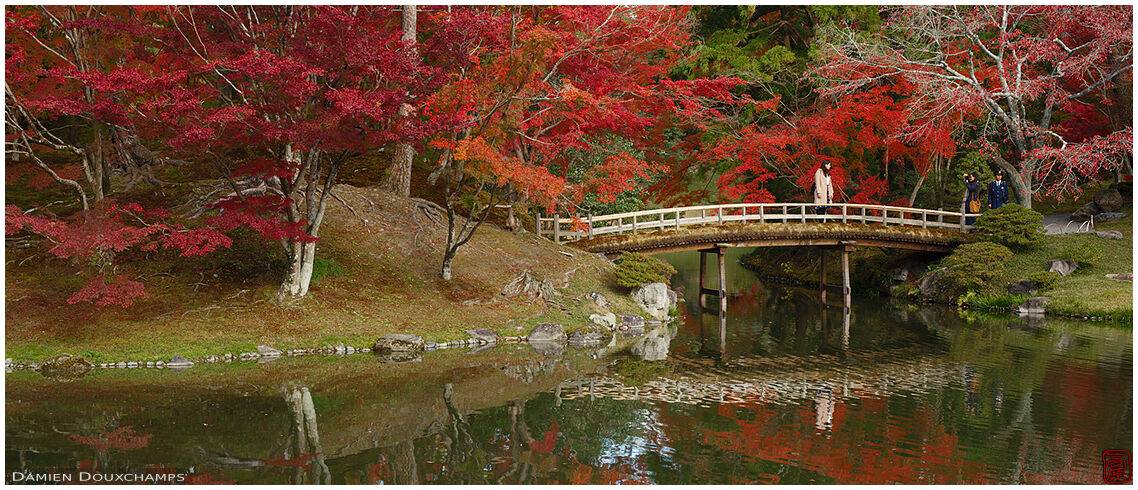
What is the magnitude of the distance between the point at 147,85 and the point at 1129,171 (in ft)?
102

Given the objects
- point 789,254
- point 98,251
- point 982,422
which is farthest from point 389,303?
point 789,254

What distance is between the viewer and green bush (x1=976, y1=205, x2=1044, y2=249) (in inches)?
991

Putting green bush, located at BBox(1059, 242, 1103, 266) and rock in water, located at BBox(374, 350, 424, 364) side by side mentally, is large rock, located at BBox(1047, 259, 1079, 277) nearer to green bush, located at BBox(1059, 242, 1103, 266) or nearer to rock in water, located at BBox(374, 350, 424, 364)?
green bush, located at BBox(1059, 242, 1103, 266)

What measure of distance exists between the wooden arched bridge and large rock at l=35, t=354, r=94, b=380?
39.1 feet

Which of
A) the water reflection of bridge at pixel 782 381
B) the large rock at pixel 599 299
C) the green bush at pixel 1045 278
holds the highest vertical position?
the green bush at pixel 1045 278

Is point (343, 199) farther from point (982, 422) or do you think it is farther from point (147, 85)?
point (982, 422)

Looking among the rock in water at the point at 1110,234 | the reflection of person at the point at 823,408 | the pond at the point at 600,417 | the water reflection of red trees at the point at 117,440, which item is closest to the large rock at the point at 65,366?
the pond at the point at 600,417

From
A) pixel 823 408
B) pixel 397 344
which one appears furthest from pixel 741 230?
pixel 823 408

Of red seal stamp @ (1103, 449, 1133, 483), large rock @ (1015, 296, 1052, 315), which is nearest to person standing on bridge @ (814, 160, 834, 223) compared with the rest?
large rock @ (1015, 296, 1052, 315)

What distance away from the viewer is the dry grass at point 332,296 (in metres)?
14.8

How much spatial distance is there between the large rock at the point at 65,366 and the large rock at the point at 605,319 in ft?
32.8

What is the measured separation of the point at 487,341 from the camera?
1727 cm

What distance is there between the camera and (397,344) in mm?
16141

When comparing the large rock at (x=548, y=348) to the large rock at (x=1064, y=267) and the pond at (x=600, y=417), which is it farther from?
the large rock at (x=1064, y=267)
